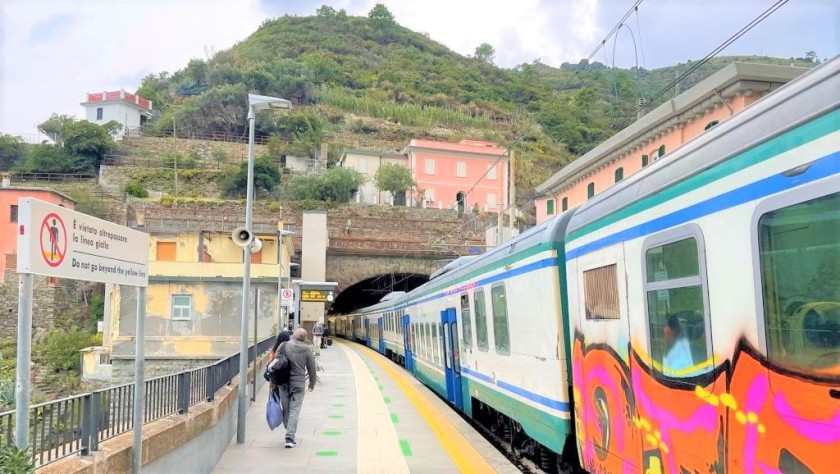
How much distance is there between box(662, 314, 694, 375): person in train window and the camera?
4.04 metres

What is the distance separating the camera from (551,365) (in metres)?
6.77

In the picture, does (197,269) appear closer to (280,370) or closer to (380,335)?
(380,335)

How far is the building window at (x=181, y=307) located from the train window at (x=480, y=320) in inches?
1094

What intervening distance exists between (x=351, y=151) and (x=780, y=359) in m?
73.2

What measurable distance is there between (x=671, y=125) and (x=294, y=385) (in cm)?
1665

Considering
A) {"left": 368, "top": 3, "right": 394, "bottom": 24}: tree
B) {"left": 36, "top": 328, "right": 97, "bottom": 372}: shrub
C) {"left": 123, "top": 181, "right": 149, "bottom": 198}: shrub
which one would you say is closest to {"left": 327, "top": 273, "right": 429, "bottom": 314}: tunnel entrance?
{"left": 36, "top": 328, "right": 97, "bottom": 372}: shrub

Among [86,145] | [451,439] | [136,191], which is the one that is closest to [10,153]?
[86,145]

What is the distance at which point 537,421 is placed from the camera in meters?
7.46

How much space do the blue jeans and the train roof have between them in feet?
18.4

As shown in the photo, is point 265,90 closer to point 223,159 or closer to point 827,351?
point 223,159

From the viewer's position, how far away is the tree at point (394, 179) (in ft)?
219

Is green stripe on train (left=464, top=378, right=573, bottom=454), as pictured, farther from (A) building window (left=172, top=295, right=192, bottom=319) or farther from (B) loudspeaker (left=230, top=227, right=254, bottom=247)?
(A) building window (left=172, top=295, right=192, bottom=319)

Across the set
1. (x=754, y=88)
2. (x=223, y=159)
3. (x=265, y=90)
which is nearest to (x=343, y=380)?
(x=754, y=88)

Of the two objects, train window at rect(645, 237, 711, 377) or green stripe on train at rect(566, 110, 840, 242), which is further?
train window at rect(645, 237, 711, 377)
